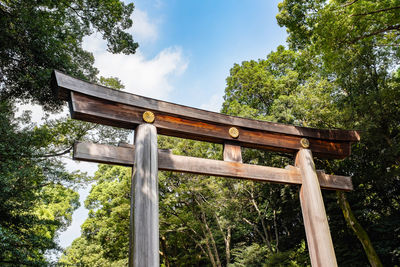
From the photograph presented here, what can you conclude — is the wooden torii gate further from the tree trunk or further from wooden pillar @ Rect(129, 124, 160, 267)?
the tree trunk

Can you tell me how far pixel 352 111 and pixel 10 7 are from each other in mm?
11828

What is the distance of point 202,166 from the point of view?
3947 millimetres

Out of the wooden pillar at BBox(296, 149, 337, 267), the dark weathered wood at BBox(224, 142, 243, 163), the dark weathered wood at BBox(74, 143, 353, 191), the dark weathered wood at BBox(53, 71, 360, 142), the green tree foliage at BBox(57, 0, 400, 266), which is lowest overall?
the wooden pillar at BBox(296, 149, 337, 267)

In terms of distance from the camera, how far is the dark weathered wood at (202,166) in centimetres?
329

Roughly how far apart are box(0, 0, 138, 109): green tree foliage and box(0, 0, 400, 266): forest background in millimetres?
31

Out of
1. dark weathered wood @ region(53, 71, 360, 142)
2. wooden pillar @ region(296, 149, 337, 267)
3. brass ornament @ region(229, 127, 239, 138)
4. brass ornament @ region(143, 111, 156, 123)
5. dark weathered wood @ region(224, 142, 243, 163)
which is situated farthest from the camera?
brass ornament @ region(229, 127, 239, 138)

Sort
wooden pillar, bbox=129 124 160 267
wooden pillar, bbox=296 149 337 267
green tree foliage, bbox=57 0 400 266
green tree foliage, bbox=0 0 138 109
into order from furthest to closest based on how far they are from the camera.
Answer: green tree foliage, bbox=57 0 400 266, green tree foliage, bbox=0 0 138 109, wooden pillar, bbox=296 149 337 267, wooden pillar, bbox=129 124 160 267

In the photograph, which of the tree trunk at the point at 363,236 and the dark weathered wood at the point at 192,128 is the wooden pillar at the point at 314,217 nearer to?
the dark weathered wood at the point at 192,128

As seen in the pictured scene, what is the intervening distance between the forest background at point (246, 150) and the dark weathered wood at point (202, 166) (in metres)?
3.61

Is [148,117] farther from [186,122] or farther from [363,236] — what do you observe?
[363,236]

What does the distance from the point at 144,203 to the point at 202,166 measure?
42.7 inches

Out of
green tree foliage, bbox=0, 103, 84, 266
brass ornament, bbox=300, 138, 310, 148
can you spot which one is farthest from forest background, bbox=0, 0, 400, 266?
brass ornament, bbox=300, 138, 310, 148

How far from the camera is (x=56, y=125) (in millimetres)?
9531

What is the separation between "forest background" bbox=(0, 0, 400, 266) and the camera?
672 centimetres
